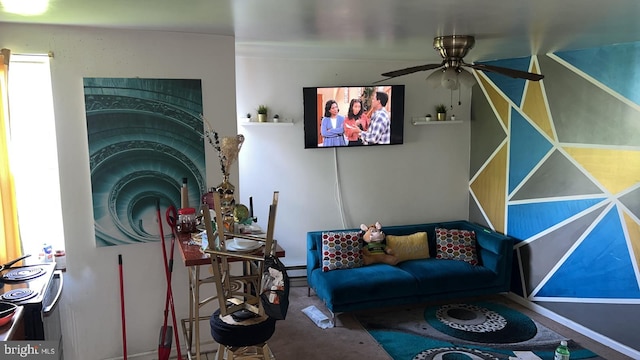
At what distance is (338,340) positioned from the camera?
3.76m

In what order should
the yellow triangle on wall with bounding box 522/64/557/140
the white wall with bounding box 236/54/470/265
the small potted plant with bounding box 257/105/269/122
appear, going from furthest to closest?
the white wall with bounding box 236/54/470/265, the small potted plant with bounding box 257/105/269/122, the yellow triangle on wall with bounding box 522/64/557/140

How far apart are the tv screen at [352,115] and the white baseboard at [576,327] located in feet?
6.54

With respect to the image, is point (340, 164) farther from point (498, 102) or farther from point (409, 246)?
point (498, 102)

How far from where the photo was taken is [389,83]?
15.9 feet

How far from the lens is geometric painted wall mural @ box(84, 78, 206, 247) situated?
3.02m

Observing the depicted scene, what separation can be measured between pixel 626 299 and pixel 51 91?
4307mm

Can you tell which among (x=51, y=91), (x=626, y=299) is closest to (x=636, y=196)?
(x=626, y=299)

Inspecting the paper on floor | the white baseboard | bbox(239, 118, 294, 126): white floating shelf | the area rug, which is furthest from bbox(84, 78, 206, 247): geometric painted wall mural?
the white baseboard

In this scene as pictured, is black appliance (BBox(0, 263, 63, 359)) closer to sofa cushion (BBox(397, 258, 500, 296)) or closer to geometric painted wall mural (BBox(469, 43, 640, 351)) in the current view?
sofa cushion (BBox(397, 258, 500, 296))

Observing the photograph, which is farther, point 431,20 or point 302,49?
point 302,49

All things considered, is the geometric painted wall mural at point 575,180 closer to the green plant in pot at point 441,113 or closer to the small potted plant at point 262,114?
the green plant in pot at point 441,113

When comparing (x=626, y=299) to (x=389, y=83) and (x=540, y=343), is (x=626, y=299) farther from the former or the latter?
(x=389, y=83)

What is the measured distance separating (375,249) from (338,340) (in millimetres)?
1100

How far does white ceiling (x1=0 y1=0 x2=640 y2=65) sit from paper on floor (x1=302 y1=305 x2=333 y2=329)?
7.50ft
